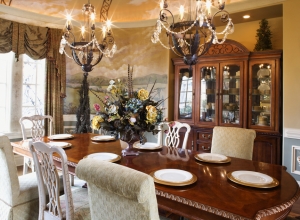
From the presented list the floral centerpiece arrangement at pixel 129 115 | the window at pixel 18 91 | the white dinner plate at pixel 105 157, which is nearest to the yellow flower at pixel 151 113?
the floral centerpiece arrangement at pixel 129 115

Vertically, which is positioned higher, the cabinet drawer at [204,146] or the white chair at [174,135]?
the white chair at [174,135]

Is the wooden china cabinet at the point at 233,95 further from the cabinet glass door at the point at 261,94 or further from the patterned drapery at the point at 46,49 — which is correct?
the patterned drapery at the point at 46,49

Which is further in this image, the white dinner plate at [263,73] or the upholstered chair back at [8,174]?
the white dinner plate at [263,73]

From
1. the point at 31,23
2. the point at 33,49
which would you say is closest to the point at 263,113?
the point at 33,49

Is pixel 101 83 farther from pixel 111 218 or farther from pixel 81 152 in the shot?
pixel 111 218

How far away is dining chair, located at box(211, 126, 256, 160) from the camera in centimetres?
223

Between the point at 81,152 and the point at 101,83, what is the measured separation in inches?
113

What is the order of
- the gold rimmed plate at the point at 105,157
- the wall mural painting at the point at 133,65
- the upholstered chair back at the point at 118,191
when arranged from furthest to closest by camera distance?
the wall mural painting at the point at 133,65
the gold rimmed plate at the point at 105,157
the upholstered chair back at the point at 118,191

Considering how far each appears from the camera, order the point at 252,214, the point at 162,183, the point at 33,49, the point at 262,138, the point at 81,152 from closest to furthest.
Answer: the point at 252,214 → the point at 162,183 → the point at 81,152 → the point at 262,138 → the point at 33,49

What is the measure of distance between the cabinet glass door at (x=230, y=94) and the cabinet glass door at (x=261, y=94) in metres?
0.22

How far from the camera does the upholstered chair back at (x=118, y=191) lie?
0.92 metres

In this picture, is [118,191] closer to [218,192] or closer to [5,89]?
[218,192]

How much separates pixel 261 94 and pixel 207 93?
866mm

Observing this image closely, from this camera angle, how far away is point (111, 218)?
43.7 inches
